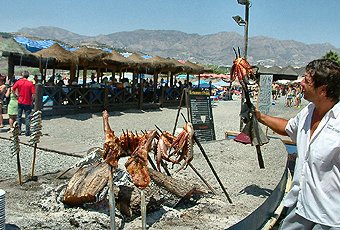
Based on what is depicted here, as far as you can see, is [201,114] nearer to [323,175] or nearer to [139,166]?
[139,166]

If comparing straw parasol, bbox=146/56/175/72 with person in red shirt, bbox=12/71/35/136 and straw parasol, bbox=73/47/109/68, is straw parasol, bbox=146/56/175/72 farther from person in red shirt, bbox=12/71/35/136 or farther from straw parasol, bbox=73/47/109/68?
person in red shirt, bbox=12/71/35/136

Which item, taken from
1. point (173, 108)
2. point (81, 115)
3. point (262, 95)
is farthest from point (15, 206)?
point (173, 108)

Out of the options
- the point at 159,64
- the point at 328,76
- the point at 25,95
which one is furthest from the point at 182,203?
the point at 159,64

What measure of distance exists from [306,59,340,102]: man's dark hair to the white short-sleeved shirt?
10cm

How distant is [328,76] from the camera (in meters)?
2.93

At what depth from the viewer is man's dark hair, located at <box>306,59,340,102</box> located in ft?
9.62

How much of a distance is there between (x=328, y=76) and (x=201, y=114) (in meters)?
7.66

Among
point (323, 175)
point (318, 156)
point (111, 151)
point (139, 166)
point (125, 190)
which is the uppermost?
point (318, 156)

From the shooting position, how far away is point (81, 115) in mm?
16766

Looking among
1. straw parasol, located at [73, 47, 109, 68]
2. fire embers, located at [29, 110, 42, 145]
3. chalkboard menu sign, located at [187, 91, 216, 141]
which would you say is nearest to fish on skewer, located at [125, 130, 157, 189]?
fire embers, located at [29, 110, 42, 145]

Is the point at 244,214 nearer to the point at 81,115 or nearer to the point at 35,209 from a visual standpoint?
the point at 35,209

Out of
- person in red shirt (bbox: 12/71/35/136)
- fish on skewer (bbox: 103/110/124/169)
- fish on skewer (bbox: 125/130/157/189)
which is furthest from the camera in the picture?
person in red shirt (bbox: 12/71/35/136)

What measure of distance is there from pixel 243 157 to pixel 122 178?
404 centimetres

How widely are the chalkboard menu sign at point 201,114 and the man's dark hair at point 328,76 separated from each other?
7.23 metres
